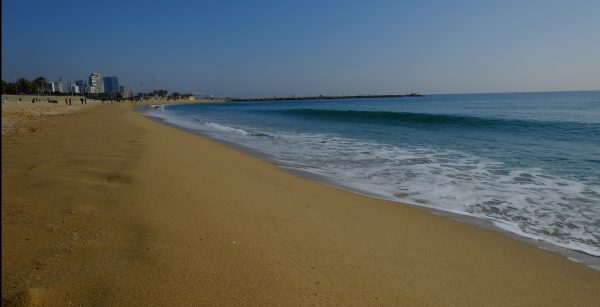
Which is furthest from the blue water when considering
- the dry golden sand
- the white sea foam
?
the dry golden sand

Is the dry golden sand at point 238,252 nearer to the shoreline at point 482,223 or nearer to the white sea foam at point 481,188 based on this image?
the shoreline at point 482,223

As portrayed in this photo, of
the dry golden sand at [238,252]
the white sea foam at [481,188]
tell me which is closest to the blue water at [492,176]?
the white sea foam at [481,188]

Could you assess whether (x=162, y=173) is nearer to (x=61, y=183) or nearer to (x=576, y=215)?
(x=61, y=183)

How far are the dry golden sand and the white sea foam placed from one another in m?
0.77

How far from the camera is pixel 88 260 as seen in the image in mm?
2857

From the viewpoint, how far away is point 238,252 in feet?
10.6

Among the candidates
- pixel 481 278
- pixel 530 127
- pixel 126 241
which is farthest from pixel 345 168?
pixel 530 127

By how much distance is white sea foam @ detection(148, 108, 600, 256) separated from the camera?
16.0 feet

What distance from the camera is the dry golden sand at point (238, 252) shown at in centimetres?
264

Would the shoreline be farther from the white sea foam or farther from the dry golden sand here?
the dry golden sand

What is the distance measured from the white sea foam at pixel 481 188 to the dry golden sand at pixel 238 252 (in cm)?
77

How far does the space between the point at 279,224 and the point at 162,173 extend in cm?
273

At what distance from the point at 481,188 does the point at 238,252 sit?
5333 mm

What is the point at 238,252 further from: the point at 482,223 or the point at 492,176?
the point at 492,176
